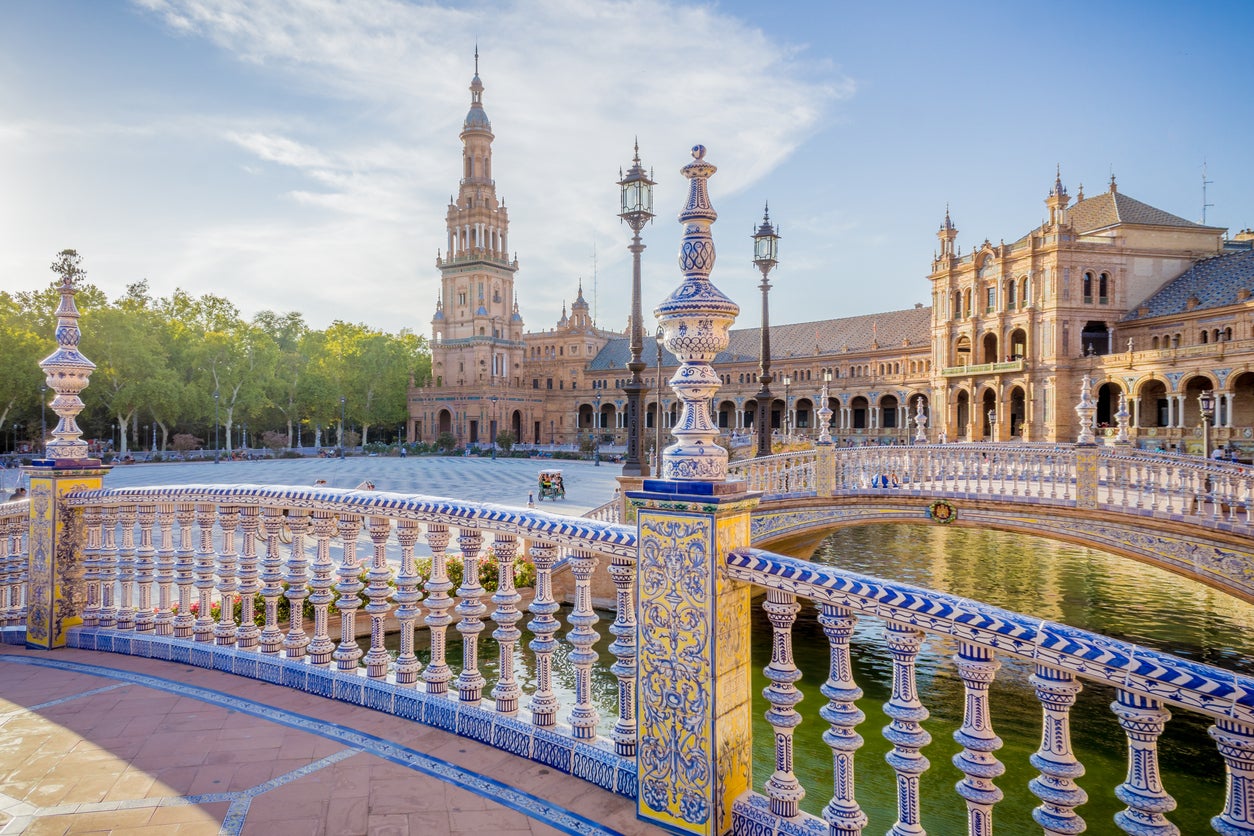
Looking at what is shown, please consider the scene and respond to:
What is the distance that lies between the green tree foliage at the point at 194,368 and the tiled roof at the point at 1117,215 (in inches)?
2241

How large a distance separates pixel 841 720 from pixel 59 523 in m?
5.64

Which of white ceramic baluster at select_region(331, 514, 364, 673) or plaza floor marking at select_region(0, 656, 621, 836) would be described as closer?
plaza floor marking at select_region(0, 656, 621, 836)

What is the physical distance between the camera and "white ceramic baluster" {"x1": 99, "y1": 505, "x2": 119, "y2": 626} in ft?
17.4

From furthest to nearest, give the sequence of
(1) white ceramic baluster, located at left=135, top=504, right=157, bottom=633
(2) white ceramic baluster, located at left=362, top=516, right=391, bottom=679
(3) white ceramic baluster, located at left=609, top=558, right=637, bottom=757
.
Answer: (1) white ceramic baluster, located at left=135, top=504, right=157, bottom=633
(2) white ceramic baluster, located at left=362, top=516, right=391, bottom=679
(3) white ceramic baluster, located at left=609, top=558, right=637, bottom=757

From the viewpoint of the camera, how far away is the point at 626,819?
304 cm


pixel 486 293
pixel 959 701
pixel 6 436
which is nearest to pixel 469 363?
pixel 486 293

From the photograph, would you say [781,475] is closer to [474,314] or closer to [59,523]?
[59,523]

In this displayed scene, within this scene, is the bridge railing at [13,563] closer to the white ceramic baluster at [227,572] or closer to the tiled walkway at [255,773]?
the tiled walkway at [255,773]

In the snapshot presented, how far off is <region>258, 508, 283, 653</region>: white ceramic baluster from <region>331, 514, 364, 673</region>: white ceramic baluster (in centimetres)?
45

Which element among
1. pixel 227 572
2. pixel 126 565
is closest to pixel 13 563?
pixel 126 565

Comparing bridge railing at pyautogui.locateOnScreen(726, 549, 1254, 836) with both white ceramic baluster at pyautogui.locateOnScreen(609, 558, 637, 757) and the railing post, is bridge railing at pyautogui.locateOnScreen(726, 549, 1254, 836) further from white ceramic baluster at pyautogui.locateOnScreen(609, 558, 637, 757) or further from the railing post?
the railing post

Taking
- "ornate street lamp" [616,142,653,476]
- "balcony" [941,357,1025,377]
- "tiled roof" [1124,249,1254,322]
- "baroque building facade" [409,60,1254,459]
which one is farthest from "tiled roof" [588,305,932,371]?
"ornate street lamp" [616,142,653,476]

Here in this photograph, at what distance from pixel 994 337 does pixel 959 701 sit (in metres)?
47.5

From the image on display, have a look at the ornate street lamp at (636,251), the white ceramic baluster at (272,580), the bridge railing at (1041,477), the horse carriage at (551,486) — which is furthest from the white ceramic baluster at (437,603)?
the horse carriage at (551,486)
